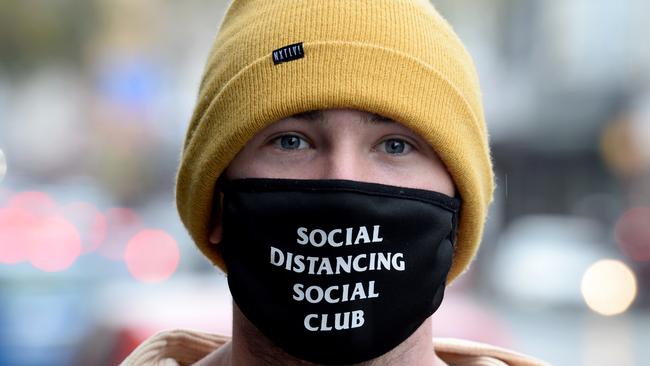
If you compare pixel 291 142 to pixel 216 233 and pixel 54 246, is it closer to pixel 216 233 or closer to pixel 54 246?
pixel 216 233

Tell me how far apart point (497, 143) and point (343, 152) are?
97.1 feet

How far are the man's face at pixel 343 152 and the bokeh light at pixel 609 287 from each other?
14.6m

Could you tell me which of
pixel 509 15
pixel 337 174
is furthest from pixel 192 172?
pixel 509 15

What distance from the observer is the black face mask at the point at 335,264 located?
258cm

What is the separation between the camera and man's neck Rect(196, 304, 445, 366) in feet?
8.87

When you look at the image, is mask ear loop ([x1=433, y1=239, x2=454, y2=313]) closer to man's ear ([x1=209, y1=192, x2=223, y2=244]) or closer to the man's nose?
the man's nose

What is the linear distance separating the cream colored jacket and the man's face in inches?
22.6

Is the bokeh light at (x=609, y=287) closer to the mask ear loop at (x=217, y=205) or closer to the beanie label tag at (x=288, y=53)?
the mask ear loop at (x=217, y=205)

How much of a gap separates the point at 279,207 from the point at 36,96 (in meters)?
36.9

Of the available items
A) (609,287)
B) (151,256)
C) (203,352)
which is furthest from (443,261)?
(609,287)

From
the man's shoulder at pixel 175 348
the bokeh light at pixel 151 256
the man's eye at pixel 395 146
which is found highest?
the man's eye at pixel 395 146

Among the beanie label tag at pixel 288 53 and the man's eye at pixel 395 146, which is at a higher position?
the beanie label tag at pixel 288 53

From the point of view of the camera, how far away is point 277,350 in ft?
8.86

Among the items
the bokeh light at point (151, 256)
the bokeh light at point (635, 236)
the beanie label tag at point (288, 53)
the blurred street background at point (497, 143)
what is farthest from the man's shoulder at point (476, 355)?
the bokeh light at point (635, 236)
